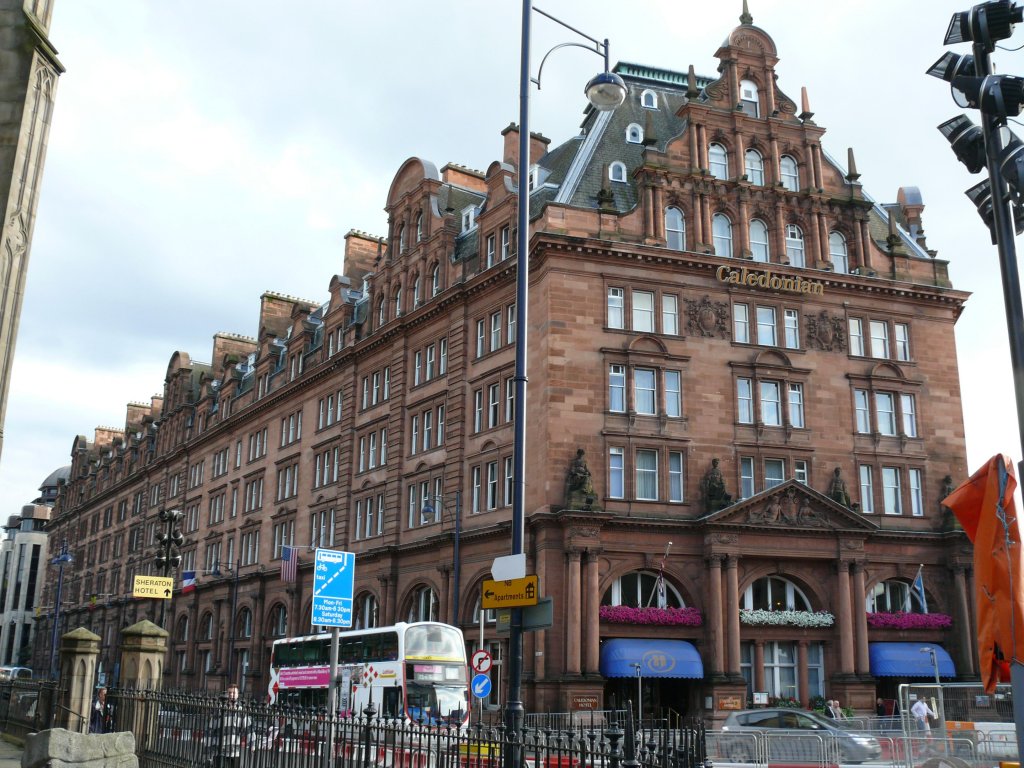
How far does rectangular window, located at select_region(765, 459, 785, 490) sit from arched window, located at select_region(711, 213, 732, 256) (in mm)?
9108

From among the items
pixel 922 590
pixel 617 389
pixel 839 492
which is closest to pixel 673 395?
pixel 617 389

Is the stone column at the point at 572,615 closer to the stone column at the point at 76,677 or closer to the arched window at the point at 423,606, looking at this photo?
the arched window at the point at 423,606

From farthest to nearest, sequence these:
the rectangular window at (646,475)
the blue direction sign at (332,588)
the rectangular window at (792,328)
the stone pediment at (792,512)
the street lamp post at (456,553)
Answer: the rectangular window at (792,328) → the street lamp post at (456,553) → the rectangular window at (646,475) → the stone pediment at (792,512) → the blue direction sign at (332,588)

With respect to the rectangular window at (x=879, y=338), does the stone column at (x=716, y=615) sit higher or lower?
lower

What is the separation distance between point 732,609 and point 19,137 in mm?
32648

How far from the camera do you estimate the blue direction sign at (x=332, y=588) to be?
50.8ft

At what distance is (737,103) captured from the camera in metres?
47.5

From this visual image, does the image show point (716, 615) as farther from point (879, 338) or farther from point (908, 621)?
point (879, 338)

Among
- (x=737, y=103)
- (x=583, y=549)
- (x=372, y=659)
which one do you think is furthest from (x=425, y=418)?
(x=737, y=103)

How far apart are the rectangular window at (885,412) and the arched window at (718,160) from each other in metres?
11.8

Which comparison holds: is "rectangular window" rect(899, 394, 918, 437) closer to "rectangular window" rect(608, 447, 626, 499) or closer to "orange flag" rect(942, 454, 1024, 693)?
"rectangular window" rect(608, 447, 626, 499)

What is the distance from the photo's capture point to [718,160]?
4688cm

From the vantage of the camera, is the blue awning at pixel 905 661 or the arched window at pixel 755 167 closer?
the blue awning at pixel 905 661

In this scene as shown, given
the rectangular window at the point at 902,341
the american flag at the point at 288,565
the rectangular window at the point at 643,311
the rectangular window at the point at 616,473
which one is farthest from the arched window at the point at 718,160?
the american flag at the point at 288,565
